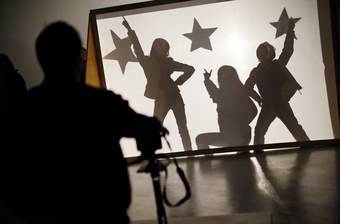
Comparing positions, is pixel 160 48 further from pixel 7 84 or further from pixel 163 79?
pixel 7 84

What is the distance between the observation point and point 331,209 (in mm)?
2844

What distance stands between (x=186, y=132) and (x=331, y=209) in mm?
2161

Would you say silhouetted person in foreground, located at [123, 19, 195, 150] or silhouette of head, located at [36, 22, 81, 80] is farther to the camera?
silhouetted person in foreground, located at [123, 19, 195, 150]

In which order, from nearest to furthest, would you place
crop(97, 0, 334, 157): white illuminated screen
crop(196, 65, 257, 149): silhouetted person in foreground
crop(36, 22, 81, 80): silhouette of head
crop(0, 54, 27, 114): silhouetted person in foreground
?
1. crop(36, 22, 81, 80): silhouette of head
2. crop(0, 54, 27, 114): silhouetted person in foreground
3. crop(97, 0, 334, 157): white illuminated screen
4. crop(196, 65, 257, 149): silhouetted person in foreground

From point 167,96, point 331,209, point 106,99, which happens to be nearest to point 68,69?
point 106,99

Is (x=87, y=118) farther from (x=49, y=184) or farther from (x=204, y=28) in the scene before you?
(x=204, y=28)

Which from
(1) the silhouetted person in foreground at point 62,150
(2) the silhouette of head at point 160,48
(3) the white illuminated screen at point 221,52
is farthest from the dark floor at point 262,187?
(1) the silhouetted person in foreground at point 62,150

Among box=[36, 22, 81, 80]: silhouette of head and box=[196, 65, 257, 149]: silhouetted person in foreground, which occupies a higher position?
box=[36, 22, 81, 80]: silhouette of head

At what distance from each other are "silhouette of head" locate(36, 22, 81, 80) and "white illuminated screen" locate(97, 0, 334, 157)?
3.39 metres

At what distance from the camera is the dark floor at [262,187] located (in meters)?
2.95

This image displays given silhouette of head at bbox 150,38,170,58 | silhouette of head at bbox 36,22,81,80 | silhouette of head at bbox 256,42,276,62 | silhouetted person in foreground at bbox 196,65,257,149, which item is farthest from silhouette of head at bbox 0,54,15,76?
silhouette of head at bbox 256,42,276,62

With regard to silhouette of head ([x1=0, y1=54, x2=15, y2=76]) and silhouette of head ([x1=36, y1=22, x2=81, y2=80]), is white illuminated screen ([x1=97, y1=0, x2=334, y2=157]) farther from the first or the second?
silhouette of head ([x1=36, y1=22, x2=81, y2=80])

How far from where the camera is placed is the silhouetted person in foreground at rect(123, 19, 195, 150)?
480 cm

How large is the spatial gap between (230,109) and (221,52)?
1.92 ft
